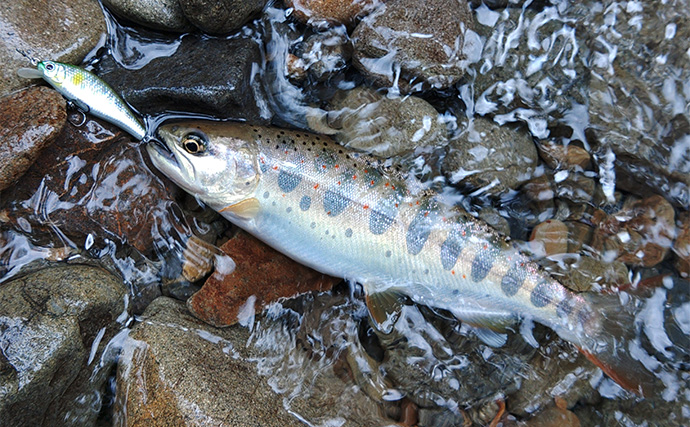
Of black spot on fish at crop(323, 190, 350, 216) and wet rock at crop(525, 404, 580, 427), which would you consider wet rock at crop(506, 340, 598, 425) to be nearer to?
wet rock at crop(525, 404, 580, 427)

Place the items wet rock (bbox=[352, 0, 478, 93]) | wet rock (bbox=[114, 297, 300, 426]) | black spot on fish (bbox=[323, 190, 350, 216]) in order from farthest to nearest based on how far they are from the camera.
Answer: wet rock (bbox=[352, 0, 478, 93])
black spot on fish (bbox=[323, 190, 350, 216])
wet rock (bbox=[114, 297, 300, 426])

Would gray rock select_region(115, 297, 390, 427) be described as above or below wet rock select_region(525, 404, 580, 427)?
above

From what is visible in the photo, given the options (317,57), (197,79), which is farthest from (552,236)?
(197,79)

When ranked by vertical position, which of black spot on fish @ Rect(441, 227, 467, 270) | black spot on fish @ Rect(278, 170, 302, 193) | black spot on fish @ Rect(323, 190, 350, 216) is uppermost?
black spot on fish @ Rect(278, 170, 302, 193)

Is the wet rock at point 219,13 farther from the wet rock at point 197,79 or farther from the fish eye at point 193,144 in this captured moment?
the fish eye at point 193,144

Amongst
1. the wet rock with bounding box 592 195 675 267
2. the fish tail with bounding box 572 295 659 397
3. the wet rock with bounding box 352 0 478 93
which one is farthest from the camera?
the wet rock with bounding box 592 195 675 267

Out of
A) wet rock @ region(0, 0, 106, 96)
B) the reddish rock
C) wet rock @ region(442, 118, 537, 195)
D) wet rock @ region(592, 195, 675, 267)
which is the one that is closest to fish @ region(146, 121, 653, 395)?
the reddish rock

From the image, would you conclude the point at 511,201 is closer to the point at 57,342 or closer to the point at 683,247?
the point at 683,247
